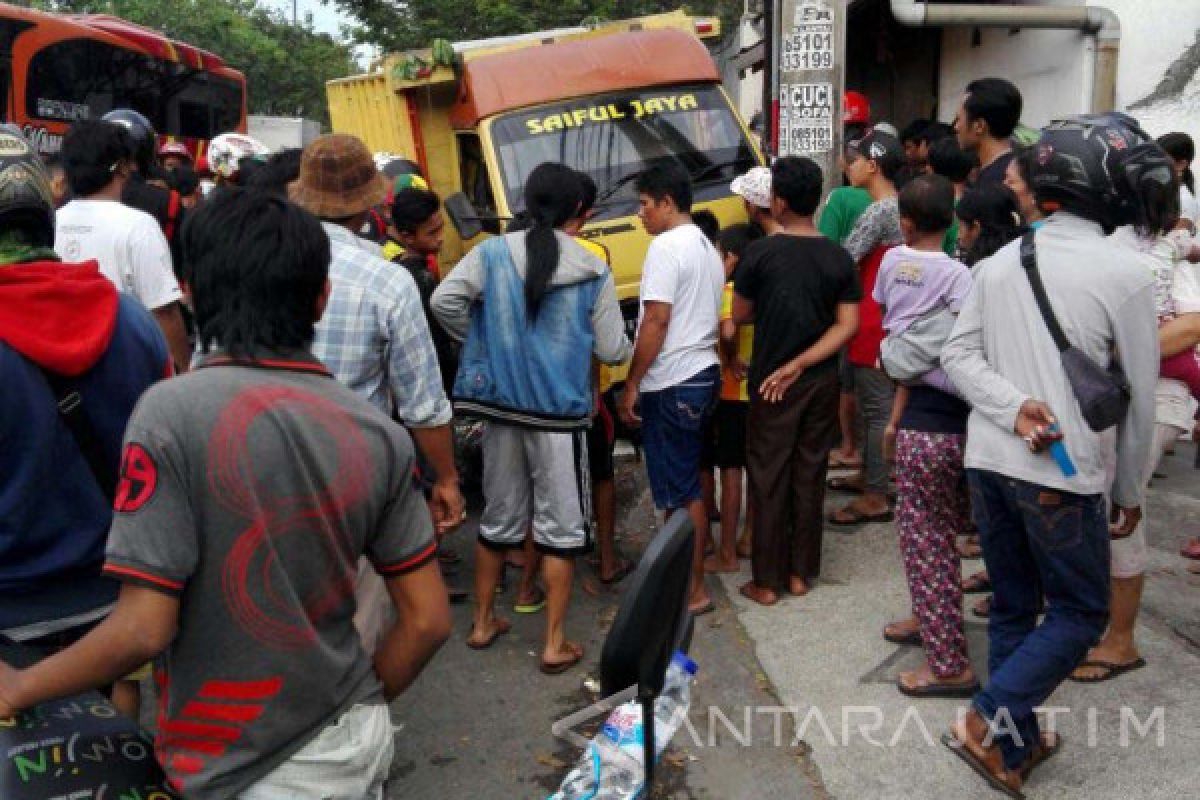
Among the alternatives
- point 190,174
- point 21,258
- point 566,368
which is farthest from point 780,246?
point 190,174

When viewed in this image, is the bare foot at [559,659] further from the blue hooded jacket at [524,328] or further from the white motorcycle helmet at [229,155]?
A: the white motorcycle helmet at [229,155]

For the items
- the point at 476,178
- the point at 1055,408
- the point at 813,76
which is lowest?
the point at 1055,408

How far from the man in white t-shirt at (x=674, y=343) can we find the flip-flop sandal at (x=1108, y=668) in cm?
147

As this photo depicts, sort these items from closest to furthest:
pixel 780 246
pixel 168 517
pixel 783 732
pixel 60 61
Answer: pixel 168 517 < pixel 783 732 < pixel 780 246 < pixel 60 61

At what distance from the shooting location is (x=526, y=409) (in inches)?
157

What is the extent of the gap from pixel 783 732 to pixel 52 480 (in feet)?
8.14

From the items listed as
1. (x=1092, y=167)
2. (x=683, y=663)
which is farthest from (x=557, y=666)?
(x=1092, y=167)

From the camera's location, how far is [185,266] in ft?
5.71

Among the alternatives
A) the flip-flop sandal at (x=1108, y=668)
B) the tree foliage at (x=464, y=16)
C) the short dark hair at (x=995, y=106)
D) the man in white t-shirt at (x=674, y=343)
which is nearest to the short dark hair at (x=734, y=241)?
the man in white t-shirt at (x=674, y=343)

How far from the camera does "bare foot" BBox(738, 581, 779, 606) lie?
4.58 m

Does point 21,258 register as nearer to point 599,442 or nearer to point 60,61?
point 599,442

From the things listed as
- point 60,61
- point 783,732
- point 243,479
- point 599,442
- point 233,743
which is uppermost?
point 60,61

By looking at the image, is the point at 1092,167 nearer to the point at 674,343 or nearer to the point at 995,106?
the point at 674,343

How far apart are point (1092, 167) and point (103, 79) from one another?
1419cm
